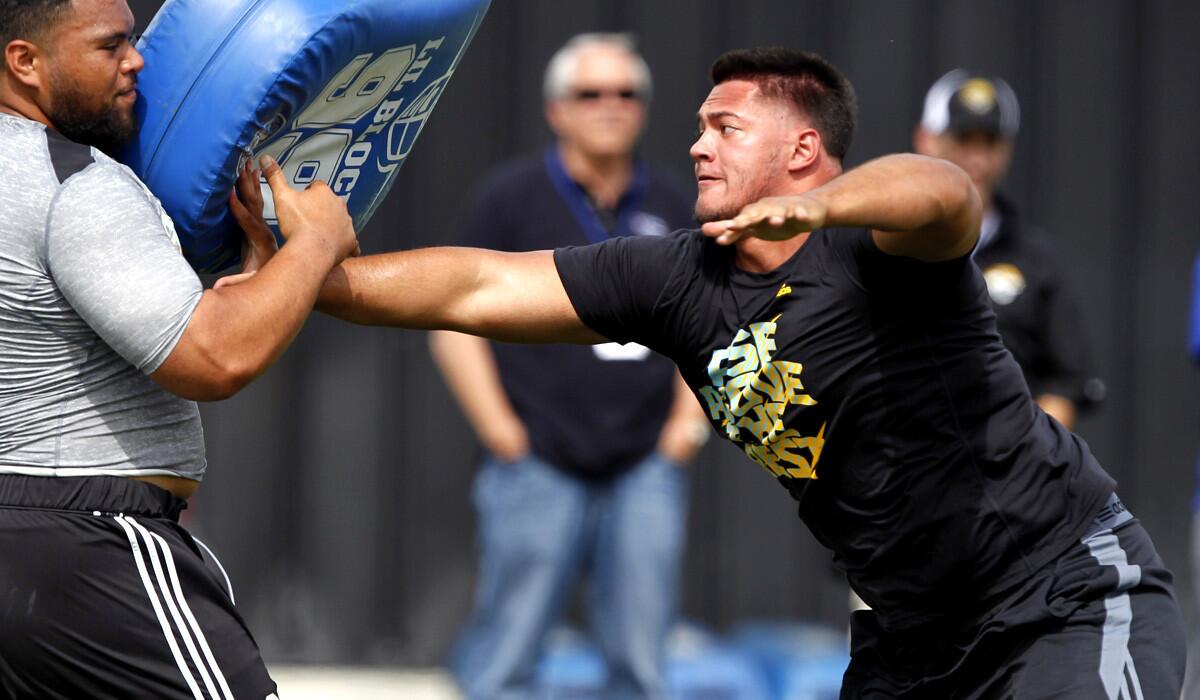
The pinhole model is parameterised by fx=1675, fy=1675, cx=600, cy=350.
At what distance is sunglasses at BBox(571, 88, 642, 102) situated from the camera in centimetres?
552

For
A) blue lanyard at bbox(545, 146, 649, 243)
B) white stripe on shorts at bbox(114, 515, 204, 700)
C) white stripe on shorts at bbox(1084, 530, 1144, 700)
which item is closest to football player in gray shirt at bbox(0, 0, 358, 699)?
white stripe on shorts at bbox(114, 515, 204, 700)

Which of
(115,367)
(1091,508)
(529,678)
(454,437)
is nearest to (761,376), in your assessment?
(1091,508)

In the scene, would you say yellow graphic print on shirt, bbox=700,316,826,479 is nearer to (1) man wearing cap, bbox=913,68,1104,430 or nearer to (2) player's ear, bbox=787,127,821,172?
(2) player's ear, bbox=787,127,821,172

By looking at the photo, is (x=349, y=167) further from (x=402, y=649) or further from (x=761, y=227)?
(x=402, y=649)

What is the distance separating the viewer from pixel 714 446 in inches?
257

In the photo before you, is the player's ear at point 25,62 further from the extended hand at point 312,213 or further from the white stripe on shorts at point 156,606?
the white stripe on shorts at point 156,606

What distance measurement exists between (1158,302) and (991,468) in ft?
11.7

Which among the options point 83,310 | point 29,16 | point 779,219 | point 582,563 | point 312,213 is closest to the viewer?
point 779,219

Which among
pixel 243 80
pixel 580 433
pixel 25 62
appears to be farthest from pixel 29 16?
pixel 580 433

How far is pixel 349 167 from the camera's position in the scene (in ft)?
10.7

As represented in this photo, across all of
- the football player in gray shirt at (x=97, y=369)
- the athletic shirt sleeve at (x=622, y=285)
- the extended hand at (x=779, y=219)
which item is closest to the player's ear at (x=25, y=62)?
the football player in gray shirt at (x=97, y=369)

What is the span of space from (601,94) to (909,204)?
2820 millimetres

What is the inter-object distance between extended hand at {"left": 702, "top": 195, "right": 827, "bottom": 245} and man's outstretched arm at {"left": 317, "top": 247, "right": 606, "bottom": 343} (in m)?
0.83

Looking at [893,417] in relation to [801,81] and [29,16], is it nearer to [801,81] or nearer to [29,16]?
[801,81]
